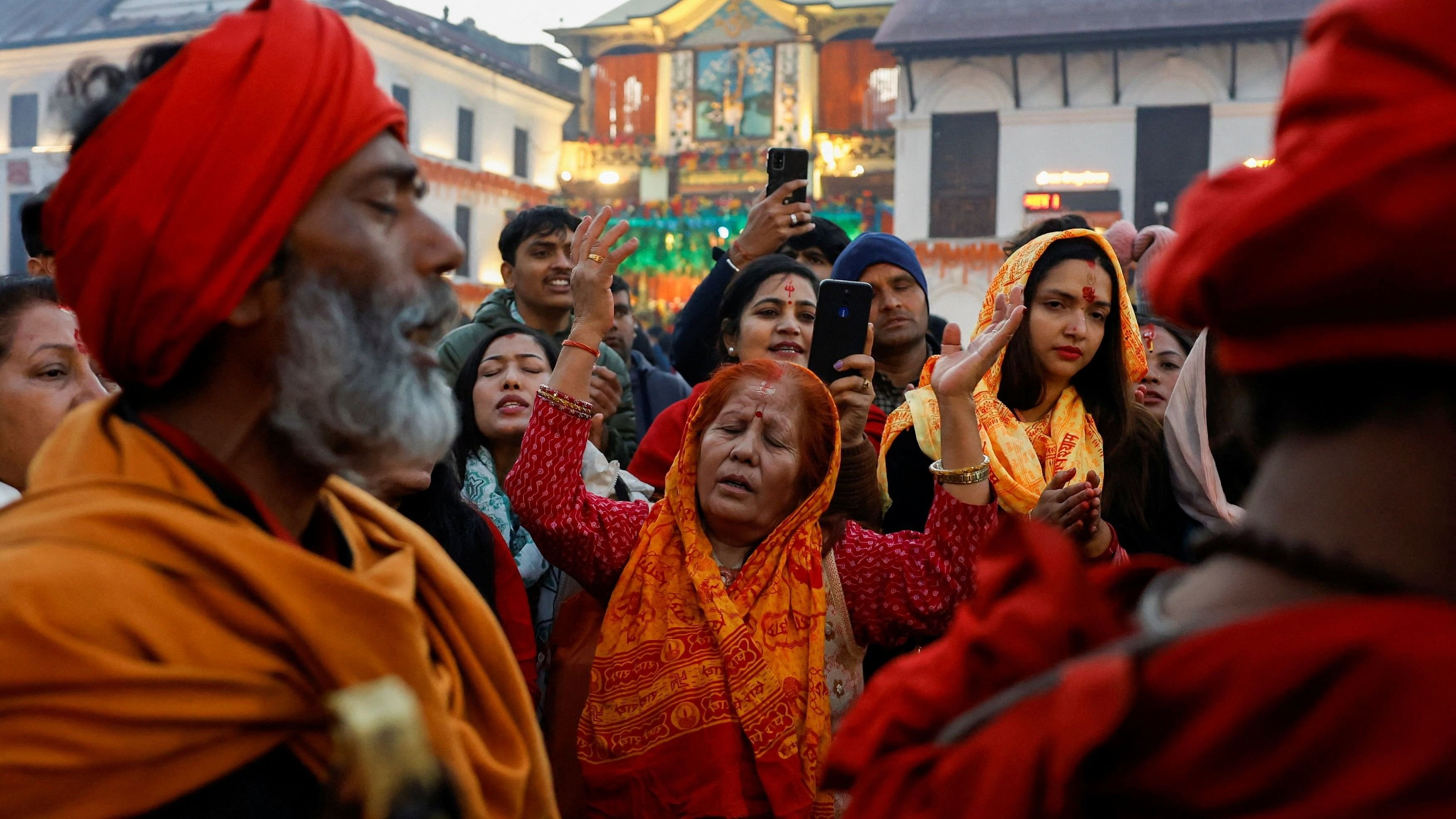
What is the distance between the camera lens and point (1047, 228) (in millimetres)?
4645

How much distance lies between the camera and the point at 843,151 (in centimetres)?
2900

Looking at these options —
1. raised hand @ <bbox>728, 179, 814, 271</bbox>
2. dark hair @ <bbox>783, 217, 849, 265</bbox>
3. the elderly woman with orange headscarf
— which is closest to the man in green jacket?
raised hand @ <bbox>728, 179, 814, 271</bbox>

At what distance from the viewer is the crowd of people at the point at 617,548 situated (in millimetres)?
1143

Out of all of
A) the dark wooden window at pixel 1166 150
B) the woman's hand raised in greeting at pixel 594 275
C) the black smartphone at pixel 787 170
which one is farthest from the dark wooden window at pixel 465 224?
the woman's hand raised in greeting at pixel 594 275

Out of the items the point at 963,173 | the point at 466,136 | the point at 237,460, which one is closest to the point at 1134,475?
the point at 237,460

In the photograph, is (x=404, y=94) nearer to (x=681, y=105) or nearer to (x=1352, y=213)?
(x=681, y=105)

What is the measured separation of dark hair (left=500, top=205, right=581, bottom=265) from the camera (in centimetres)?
545

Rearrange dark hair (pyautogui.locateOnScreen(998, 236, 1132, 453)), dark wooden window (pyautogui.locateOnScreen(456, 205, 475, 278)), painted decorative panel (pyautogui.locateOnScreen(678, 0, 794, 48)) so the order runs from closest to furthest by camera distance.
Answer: dark hair (pyautogui.locateOnScreen(998, 236, 1132, 453)), dark wooden window (pyautogui.locateOnScreen(456, 205, 475, 278)), painted decorative panel (pyautogui.locateOnScreen(678, 0, 794, 48))

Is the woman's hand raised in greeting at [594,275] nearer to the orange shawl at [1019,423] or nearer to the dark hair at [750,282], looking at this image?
the dark hair at [750,282]

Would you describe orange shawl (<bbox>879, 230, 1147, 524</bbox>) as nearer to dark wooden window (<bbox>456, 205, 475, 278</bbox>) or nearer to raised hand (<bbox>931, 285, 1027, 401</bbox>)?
raised hand (<bbox>931, 285, 1027, 401</bbox>)

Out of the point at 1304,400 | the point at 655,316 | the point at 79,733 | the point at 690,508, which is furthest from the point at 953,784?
the point at 655,316

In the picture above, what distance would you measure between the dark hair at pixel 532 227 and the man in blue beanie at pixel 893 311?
53.9 inches

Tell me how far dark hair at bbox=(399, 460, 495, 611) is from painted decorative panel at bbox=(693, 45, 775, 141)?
92.2ft

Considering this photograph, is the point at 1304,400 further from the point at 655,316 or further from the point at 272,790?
the point at 655,316
